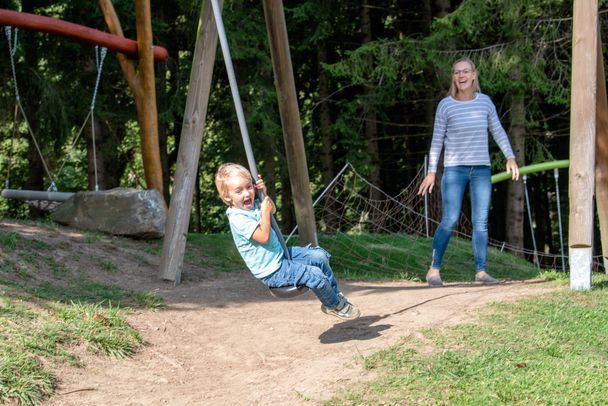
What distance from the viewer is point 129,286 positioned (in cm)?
687

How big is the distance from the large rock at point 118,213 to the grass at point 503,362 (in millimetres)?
4819

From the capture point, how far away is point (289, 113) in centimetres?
638

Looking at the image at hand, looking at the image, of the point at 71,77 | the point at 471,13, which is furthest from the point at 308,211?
the point at 71,77

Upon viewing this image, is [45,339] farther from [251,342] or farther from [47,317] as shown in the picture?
[251,342]

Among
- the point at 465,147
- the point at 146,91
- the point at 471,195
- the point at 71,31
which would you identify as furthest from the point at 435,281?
the point at 71,31

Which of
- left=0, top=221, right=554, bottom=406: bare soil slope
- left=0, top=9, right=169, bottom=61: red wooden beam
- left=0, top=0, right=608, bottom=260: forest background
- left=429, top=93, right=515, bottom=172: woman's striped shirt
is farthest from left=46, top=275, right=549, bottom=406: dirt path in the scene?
left=0, top=0, right=608, bottom=260: forest background

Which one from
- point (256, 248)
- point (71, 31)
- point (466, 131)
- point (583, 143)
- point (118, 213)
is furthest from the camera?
point (71, 31)

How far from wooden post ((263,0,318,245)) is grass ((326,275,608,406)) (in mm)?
2046

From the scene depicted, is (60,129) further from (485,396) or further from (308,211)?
(485,396)

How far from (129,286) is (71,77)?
9.75 meters

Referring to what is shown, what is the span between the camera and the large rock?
8.85 m

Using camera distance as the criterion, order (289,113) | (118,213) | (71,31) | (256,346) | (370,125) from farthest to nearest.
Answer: (370,125) → (71,31) → (118,213) → (289,113) → (256,346)

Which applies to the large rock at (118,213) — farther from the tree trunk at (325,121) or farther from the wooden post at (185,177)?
the tree trunk at (325,121)

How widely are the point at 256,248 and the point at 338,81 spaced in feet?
46.0
